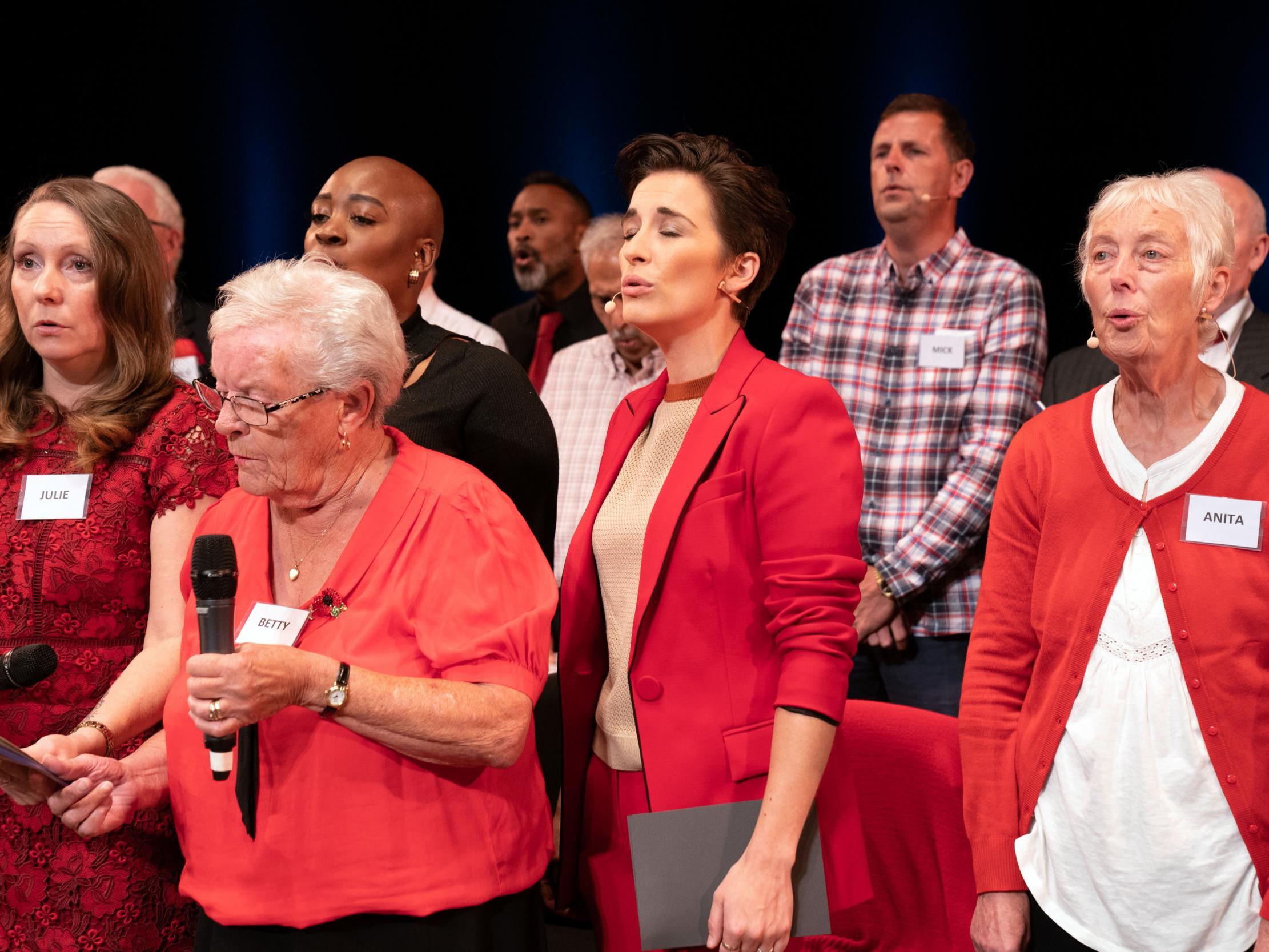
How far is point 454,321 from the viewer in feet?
14.1

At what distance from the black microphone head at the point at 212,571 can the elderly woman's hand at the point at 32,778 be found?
0.52 metres

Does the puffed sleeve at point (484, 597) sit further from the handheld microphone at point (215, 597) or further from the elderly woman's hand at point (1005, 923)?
the elderly woman's hand at point (1005, 923)

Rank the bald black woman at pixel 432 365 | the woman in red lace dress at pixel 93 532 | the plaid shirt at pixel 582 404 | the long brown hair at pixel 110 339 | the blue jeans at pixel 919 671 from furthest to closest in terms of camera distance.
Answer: the plaid shirt at pixel 582 404 < the blue jeans at pixel 919 671 < the bald black woman at pixel 432 365 < the long brown hair at pixel 110 339 < the woman in red lace dress at pixel 93 532

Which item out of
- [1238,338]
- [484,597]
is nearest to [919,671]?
[1238,338]

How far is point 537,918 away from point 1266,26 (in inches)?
144

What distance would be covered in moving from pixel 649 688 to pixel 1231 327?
6.59 ft

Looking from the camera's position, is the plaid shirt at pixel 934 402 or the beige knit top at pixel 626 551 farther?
the plaid shirt at pixel 934 402

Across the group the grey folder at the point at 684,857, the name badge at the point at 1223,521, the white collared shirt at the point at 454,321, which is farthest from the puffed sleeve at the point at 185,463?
the white collared shirt at the point at 454,321

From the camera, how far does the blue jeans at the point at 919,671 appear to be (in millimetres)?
3129

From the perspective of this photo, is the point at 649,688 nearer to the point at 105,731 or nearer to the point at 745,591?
the point at 745,591

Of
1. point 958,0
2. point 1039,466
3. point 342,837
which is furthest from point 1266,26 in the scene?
point 342,837

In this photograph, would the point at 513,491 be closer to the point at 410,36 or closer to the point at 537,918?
the point at 537,918

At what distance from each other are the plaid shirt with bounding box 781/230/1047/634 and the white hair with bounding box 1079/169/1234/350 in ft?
3.91

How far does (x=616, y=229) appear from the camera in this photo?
418cm
